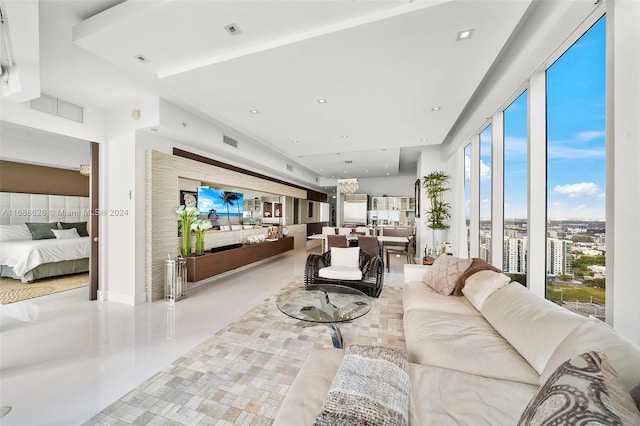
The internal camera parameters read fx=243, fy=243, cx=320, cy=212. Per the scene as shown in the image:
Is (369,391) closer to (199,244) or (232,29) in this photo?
(232,29)

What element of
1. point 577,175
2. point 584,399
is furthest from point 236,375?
point 577,175

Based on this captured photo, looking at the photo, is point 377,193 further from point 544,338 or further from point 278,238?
point 544,338

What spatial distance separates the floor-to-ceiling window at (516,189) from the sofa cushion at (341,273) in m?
2.00

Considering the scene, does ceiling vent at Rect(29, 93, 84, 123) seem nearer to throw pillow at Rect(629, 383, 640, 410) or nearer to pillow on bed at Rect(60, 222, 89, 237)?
pillow on bed at Rect(60, 222, 89, 237)

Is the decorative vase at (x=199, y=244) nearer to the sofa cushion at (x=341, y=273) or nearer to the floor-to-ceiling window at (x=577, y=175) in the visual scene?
the sofa cushion at (x=341, y=273)

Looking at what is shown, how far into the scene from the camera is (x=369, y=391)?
112 cm

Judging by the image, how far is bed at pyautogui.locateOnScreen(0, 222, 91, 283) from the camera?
4.43 meters

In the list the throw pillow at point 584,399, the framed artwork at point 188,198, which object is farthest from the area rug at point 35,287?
the throw pillow at point 584,399

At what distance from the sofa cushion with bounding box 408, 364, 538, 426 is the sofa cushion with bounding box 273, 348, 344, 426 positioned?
435 millimetres

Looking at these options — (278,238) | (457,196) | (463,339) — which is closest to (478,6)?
(463,339)

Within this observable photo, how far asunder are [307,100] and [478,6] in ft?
6.20

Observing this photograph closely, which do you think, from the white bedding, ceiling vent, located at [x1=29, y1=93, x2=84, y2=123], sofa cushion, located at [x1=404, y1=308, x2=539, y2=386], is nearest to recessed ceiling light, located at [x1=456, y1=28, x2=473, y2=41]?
sofa cushion, located at [x1=404, y1=308, x2=539, y2=386]

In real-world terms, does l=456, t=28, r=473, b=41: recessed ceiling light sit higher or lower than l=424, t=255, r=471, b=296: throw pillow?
higher

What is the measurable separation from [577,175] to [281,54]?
273 cm
